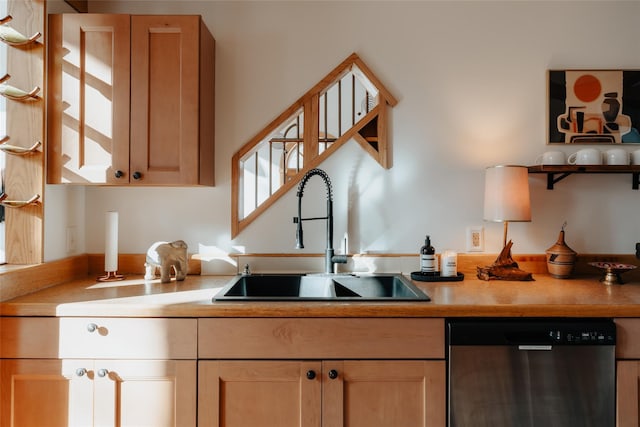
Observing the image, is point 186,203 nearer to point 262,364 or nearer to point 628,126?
point 262,364

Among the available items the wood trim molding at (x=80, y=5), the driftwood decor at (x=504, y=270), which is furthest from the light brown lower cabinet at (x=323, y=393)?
the wood trim molding at (x=80, y=5)

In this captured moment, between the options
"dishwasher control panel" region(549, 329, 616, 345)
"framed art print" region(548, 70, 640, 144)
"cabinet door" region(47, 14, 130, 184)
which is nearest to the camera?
"dishwasher control panel" region(549, 329, 616, 345)

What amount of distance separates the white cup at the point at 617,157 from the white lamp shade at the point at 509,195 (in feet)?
1.43

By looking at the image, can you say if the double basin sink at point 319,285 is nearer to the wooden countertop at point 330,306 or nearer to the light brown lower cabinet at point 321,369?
the wooden countertop at point 330,306

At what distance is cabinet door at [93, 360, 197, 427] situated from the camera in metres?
1.59

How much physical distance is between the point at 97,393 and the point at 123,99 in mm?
Result: 1174

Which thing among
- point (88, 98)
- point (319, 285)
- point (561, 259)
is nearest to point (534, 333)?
point (561, 259)

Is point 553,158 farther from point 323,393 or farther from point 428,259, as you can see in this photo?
point 323,393

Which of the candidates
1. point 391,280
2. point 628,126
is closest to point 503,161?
point 628,126

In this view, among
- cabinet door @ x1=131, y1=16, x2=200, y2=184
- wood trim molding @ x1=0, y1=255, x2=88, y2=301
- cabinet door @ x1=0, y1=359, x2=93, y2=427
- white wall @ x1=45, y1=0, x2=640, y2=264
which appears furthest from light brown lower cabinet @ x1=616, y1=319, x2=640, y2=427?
wood trim molding @ x1=0, y1=255, x2=88, y2=301

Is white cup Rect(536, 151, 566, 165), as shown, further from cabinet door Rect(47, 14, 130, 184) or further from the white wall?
cabinet door Rect(47, 14, 130, 184)

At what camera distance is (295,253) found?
2.29 meters

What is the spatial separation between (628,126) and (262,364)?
210cm

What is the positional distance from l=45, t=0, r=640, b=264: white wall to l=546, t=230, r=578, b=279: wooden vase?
15 centimetres
